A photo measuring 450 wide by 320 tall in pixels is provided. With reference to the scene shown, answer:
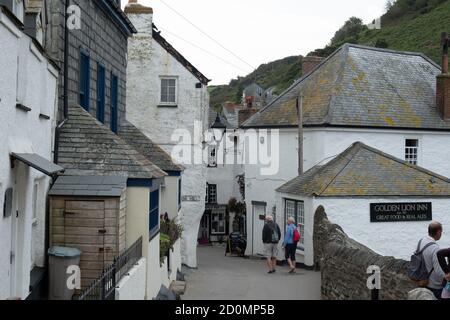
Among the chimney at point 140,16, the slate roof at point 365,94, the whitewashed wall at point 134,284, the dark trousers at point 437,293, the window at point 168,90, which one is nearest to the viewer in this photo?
the dark trousers at point 437,293

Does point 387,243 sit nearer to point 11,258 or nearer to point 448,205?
point 448,205

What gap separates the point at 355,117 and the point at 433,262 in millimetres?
17093

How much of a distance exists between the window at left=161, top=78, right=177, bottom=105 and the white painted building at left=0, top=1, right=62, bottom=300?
46.8ft

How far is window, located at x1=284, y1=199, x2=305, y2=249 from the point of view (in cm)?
2330

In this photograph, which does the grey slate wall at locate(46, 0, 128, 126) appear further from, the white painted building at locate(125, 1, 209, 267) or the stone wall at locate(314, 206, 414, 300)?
the stone wall at locate(314, 206, 414, 300)

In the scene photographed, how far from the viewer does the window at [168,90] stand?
2533cm

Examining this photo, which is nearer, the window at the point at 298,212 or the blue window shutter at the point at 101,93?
the blue window shutter at the point at 101,93

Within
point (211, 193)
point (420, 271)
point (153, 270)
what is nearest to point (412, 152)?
point (153, 270)

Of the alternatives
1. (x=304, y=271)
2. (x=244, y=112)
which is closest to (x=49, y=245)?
(x=304, y=271)

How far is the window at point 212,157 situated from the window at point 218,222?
12.3 ft

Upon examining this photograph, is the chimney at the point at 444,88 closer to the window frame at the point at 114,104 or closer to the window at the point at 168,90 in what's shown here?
the window at the point at 168,90

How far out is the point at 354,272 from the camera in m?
13.6

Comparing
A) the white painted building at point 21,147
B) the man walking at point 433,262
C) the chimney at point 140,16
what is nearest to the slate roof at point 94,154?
the white painted building at point 21,147

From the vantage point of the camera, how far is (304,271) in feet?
68.8
